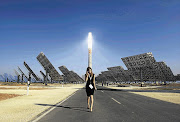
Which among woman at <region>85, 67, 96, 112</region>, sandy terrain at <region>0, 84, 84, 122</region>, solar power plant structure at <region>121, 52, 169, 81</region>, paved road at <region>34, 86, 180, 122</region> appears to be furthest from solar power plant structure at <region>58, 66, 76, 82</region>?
woman at <region>85, 67, 96, 112</region>

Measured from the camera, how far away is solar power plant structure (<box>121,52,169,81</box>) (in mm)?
48969

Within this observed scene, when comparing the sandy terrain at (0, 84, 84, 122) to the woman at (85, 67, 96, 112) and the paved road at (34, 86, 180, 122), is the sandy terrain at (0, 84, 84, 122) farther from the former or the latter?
the woman at (85, 67, 96, 112)

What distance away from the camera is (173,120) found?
537 cm

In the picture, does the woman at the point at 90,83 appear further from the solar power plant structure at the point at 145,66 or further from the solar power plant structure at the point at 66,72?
the solar power plant structure at the point at 66,72

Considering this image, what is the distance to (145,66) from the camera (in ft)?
171

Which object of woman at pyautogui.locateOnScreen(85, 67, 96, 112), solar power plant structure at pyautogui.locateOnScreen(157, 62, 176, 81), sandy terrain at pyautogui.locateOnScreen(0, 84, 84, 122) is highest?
solar power plant structure at pyautogui.locateOnScreen(157, 62, 176, 81)

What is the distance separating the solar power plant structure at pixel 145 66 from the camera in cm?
4897

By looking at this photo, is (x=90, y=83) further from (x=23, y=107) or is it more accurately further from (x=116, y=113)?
(x=23, y=107)

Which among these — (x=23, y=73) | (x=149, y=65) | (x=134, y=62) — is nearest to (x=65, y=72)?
(x=23, y=73)

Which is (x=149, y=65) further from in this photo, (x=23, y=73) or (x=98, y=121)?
(x=98, y=121)

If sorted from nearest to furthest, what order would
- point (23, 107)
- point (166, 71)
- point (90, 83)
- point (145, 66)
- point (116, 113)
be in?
point (116, 113)
point (90, 83)
point (23, 107)
point (145, 66)
point (166, 71)

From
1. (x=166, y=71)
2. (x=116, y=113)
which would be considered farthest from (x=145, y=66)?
(x=116, y=113)

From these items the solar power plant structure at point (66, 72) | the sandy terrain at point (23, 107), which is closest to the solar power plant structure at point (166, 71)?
the sandy terrain at point (23, 107)

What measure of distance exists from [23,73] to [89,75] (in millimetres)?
50987
